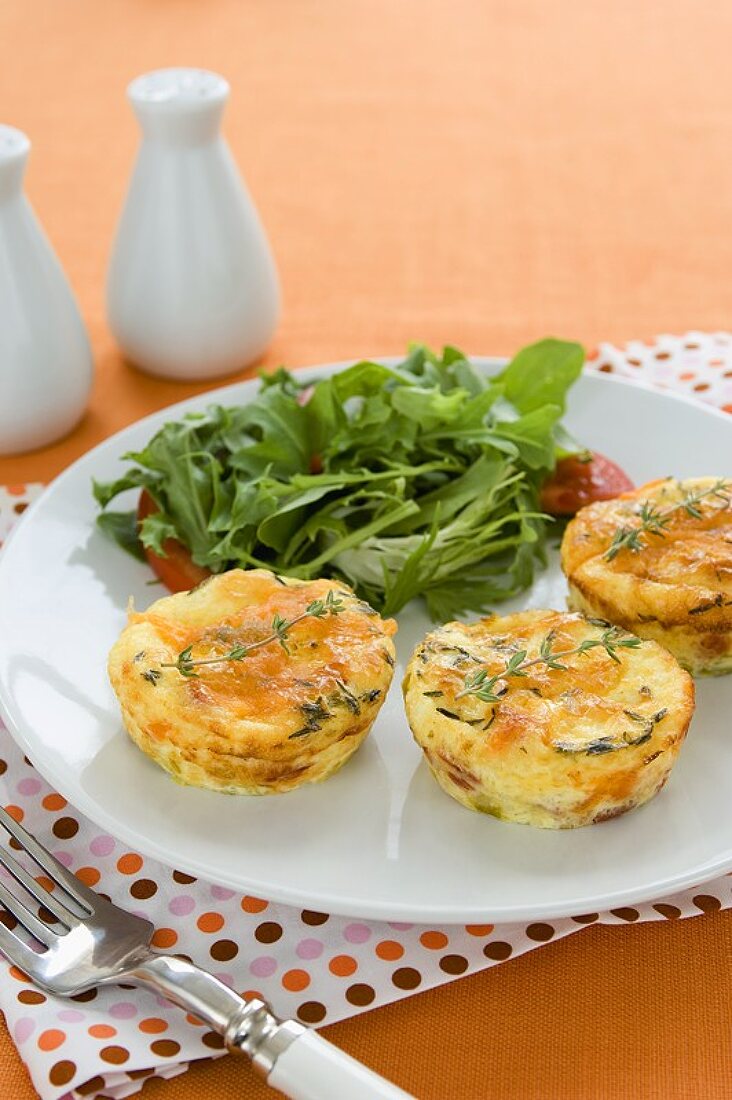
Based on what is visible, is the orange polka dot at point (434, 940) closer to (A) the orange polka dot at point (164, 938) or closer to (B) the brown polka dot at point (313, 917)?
(B) the brown polka dot at point (313, 917)

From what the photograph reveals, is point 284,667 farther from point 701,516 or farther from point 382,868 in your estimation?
point 701,516

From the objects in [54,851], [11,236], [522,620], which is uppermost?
[11,236]

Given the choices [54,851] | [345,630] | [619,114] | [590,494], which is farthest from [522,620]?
[619,114]

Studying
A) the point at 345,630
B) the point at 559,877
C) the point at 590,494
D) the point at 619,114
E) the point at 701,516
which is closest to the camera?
the point at 559,877

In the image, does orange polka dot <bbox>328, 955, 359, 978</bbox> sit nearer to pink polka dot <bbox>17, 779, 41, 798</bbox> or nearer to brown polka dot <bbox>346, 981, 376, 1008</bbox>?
brown polka dot <bbox>346, 981, 376, 1008</bbox>

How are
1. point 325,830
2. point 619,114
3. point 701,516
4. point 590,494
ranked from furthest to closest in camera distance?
point 619,114 < point 590,494 < point 701,516 < point 325,830
